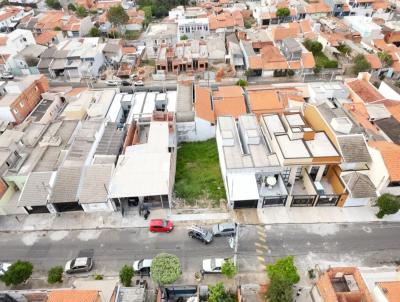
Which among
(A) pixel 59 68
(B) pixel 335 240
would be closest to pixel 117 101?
(A) pixel 59 68

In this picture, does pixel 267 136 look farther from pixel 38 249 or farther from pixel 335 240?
pixel 38 249

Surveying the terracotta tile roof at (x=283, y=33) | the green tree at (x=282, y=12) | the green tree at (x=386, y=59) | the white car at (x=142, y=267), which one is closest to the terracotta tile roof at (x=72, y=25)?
the terracotta tile roof at (x=283, y=33)

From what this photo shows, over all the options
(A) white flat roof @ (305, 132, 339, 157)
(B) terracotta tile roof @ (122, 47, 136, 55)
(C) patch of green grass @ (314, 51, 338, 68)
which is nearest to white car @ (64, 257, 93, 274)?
(A) white flat roof @ (305, 132, 339, 157)

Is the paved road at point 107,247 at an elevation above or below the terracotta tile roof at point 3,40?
below

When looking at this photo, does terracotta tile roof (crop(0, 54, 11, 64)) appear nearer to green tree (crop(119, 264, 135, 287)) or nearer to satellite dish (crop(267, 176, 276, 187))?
green tree (crop(119, 264, 135, 287))

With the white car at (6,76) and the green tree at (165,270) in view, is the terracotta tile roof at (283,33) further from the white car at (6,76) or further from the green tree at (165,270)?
Answer: the green tree at (165,270)

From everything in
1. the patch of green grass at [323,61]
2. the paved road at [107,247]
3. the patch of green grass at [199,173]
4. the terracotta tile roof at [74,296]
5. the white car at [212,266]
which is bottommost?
the paved road at [107,247]

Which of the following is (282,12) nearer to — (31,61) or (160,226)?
(31,61)
